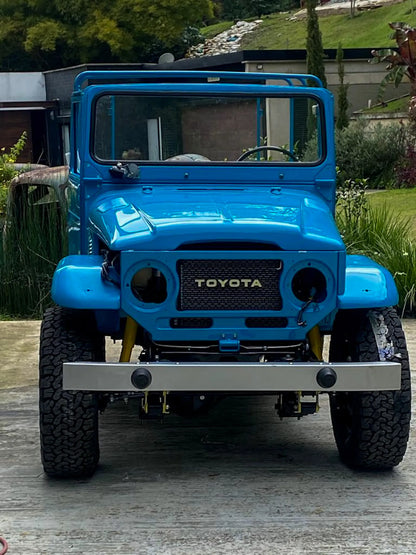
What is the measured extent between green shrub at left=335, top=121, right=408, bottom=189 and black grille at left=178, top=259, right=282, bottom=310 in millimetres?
17340

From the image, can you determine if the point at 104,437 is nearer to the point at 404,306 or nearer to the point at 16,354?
the point at 16,354

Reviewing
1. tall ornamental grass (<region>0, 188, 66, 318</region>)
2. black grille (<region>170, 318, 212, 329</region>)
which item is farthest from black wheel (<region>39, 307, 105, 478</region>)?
tall ornamental grass (<region>0, 188, 66, 318</region>)

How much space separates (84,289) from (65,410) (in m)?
0.56

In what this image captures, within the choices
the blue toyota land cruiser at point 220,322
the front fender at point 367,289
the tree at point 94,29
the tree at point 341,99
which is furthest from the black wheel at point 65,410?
the tree at point 94,29

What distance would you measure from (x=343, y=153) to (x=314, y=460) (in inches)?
689

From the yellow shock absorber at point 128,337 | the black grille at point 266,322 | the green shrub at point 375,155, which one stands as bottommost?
the green shrub at point 375,155

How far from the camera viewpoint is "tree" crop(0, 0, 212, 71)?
44812 mm

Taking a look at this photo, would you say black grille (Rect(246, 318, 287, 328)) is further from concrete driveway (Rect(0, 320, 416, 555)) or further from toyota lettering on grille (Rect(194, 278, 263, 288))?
concrete driveway (Rect(0, 320, 416, 555))

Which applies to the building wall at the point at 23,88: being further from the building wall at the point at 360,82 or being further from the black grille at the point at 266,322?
the black grille at the point at 266,322

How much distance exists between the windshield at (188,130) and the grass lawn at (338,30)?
3691 cm

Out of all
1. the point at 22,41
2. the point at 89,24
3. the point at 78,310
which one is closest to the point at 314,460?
the point at 78,310

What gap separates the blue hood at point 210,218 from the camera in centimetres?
477

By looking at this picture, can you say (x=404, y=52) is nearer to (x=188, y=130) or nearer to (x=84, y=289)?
(x=188, y=130)

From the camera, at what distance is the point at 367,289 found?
4953 mm
